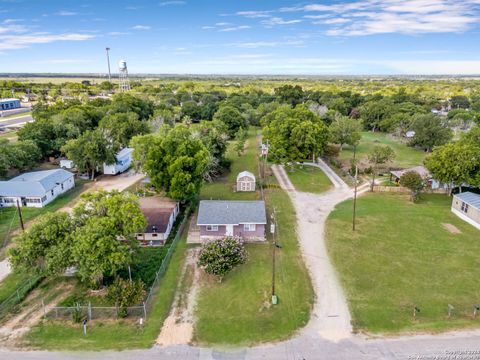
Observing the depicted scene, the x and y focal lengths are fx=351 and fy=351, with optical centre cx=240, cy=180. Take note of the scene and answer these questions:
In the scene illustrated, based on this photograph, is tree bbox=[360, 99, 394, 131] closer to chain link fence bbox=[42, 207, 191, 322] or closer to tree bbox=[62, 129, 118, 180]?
tree bbox=[62, 129, 118, 180]

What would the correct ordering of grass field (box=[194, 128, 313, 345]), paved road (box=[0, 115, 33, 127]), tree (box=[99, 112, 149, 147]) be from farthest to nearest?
paved road (box=[0, 115, 33, 127])
tree (box=[99, 112, 149, 147])
grass field (box=[194, 128, 313, 345])

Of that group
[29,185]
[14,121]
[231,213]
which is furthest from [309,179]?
[14,121]

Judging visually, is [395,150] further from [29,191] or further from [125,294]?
[29,191]

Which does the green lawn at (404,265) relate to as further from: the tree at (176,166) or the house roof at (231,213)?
the tree at (176,166)

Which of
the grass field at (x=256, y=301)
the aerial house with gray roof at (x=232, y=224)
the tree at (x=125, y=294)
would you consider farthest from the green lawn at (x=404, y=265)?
the tree at (x=125, y=294)

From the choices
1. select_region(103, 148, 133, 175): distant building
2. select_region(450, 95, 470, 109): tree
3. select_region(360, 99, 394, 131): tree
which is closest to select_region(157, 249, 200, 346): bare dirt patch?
select_region(103, 148, 133, 175): distant building

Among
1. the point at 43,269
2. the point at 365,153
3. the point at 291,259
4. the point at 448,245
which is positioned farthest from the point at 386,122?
the point at 43,269

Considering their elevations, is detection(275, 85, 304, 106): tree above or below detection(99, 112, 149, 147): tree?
above
